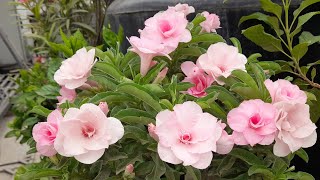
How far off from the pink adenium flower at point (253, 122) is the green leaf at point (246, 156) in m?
0.05

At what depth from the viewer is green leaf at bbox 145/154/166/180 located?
770 millimetres

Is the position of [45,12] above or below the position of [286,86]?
below

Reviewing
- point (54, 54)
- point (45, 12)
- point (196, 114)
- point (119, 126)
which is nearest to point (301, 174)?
point (196, 114)

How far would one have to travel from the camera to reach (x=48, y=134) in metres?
0.81

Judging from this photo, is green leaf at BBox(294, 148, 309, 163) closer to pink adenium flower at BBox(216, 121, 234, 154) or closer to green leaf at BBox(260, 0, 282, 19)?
pink adenium flower at BBox(216, 121, 234, 154)

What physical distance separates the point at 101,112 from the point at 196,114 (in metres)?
0.16

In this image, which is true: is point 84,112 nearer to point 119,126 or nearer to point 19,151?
point 119,126

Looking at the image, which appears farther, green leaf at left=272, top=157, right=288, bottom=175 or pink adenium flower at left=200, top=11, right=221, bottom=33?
pink adenium flower at left=200, top=11, right=221, bottom=33

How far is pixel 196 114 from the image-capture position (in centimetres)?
73

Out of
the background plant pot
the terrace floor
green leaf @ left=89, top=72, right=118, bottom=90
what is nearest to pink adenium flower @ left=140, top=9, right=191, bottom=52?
green leaf @ left=89, top=72, right=118, bottom=90

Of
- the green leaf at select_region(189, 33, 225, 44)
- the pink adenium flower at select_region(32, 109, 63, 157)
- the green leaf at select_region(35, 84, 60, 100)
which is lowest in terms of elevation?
the green leaf at select_region(35, 84, 60, 100)

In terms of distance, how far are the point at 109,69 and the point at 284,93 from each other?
0.34 m

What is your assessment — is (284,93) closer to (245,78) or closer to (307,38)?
(245,78)

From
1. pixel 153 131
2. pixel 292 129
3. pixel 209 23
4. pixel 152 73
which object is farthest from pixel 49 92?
pixel 292 129
